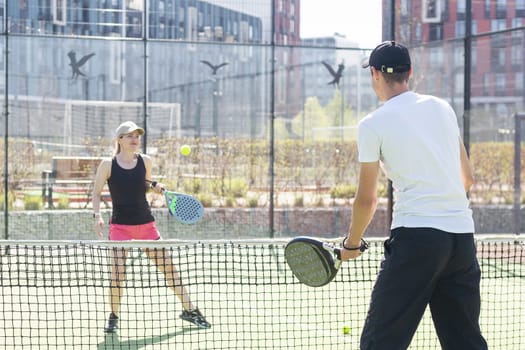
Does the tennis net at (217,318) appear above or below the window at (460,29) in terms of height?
below

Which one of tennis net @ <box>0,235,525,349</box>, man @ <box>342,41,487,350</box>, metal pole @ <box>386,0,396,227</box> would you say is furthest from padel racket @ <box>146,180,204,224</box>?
metal pole @ <box>386,0,396,227</box>

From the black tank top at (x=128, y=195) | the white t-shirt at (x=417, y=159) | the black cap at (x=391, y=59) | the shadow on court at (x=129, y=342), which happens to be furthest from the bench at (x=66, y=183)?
the white t-shirt at (x=417, y=159)

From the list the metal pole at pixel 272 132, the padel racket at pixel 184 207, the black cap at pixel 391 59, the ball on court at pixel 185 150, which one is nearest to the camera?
the black cap at pixel 391 59

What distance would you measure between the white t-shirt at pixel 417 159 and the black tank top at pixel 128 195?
3.01 m

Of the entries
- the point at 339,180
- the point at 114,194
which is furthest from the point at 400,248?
the point at 339,180

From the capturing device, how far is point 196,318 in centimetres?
612

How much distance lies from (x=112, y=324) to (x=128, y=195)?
859mm

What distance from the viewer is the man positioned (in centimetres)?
341

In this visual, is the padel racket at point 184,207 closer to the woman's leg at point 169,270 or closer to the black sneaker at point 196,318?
the woman's leg at point 169,270

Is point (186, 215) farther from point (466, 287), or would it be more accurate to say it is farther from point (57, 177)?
point (57, 177)

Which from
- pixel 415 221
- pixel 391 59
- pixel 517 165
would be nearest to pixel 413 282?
pixel 415 221

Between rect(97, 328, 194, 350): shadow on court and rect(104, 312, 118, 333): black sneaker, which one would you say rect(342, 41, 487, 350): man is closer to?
rect(97, 328, 194, 350): shadow on court

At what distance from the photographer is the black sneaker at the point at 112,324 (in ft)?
19.6

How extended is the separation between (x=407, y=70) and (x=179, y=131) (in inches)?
328
